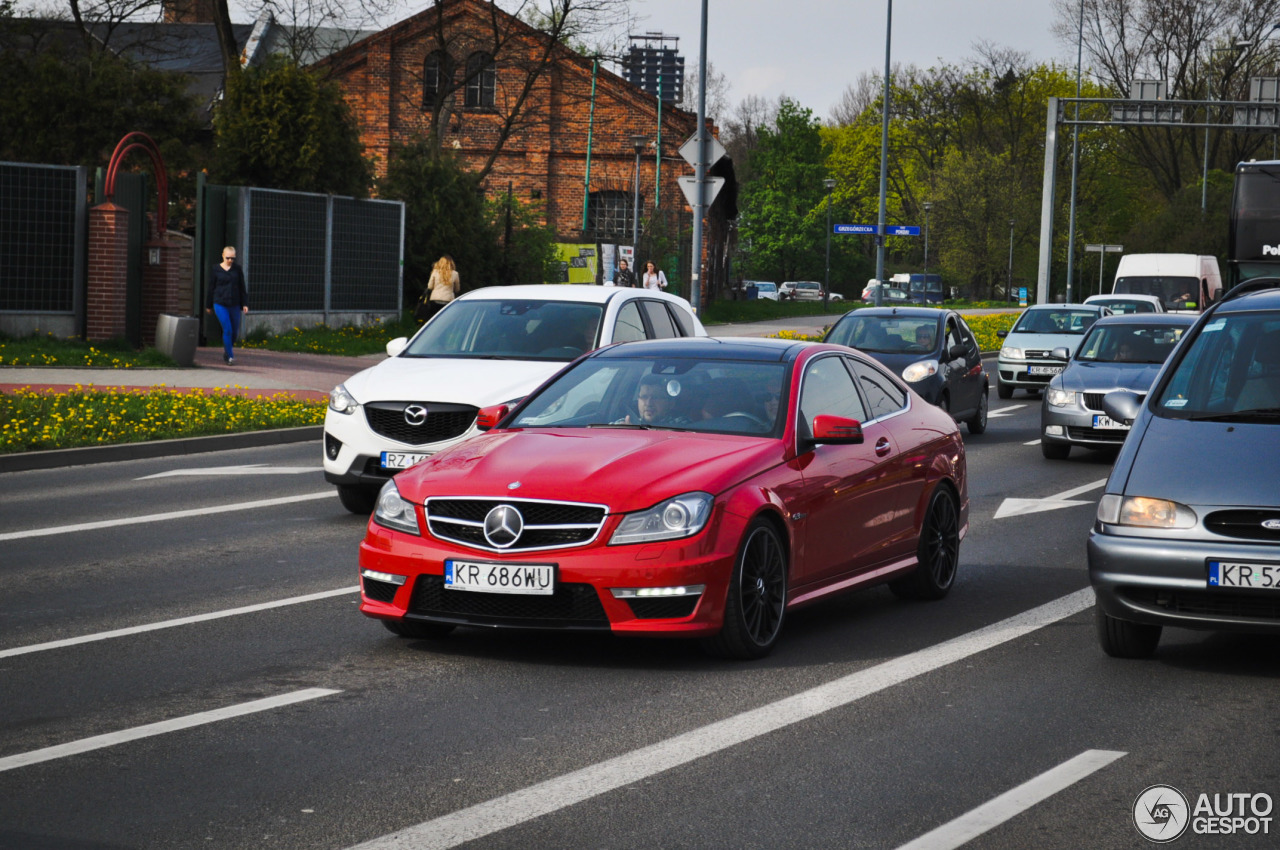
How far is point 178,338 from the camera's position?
80.5 ft

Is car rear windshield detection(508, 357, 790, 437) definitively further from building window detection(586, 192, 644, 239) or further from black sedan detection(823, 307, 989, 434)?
building window detection(586, 192, 644, 239)

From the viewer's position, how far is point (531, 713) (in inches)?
252

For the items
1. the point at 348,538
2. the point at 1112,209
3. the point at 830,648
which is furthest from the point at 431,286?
the point at 1112,209

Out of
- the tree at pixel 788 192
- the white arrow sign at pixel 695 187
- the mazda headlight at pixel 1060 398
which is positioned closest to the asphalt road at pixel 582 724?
Answer: the mazda headlight at pixel 1060 398

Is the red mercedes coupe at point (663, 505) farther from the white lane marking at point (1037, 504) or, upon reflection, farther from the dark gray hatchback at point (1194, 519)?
the white lane marking at point (1037, 504)

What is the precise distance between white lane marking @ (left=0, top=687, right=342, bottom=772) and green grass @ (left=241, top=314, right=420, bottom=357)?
23.3 meters

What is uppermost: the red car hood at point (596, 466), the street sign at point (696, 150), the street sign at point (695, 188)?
the street sign at point (696, 150)

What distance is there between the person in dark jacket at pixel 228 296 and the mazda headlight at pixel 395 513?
60.2 ft

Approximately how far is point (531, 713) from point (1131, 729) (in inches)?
86.8

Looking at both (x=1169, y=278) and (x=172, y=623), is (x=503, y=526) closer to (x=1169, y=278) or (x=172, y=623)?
(x=172, y=623)

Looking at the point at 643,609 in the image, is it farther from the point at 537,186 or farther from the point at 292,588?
the point at 537,186

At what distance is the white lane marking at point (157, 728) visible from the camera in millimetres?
5617

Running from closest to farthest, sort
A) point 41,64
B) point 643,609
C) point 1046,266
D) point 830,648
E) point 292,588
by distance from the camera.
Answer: point 643,609
point 830,648
point 292,588
point 41,64
point 1046,266

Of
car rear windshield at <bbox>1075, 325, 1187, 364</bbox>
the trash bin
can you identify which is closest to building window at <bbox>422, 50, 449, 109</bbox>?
the trash bin
